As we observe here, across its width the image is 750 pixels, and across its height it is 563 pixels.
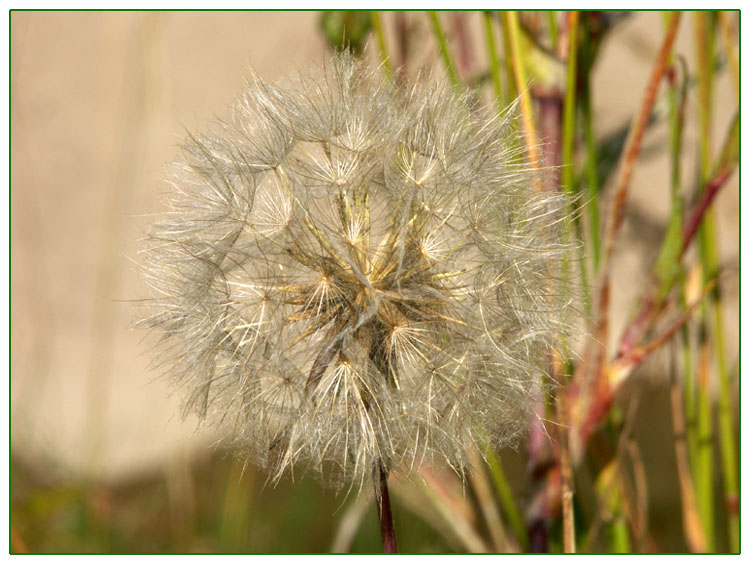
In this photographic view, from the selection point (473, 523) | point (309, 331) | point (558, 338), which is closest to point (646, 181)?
point (473, 523)

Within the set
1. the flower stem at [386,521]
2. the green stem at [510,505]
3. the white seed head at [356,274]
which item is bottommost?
the green stem at [510,505]

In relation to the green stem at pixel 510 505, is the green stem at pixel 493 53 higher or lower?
higher

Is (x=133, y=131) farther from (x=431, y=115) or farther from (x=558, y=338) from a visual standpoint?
(x=558, y=338)

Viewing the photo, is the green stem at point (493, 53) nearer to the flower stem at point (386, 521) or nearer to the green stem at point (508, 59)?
the green stem at point (508, 59)

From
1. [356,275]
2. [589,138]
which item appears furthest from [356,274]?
[589,138]

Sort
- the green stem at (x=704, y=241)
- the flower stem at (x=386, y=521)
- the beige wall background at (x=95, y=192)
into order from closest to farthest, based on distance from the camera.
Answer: the flower stem at (x=386, y=521)
the green stem at (x=704, y=241)
the beige wall background at (x=95, y=192)

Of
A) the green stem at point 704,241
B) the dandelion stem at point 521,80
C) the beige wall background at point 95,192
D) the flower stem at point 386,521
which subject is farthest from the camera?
the beige wall background at point 95,192

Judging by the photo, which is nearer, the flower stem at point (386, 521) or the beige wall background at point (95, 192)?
the flower stem at point (386, 521)

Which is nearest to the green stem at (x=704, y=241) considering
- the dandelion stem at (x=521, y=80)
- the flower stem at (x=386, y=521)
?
the dandelion stem at (x=521, y=80)
